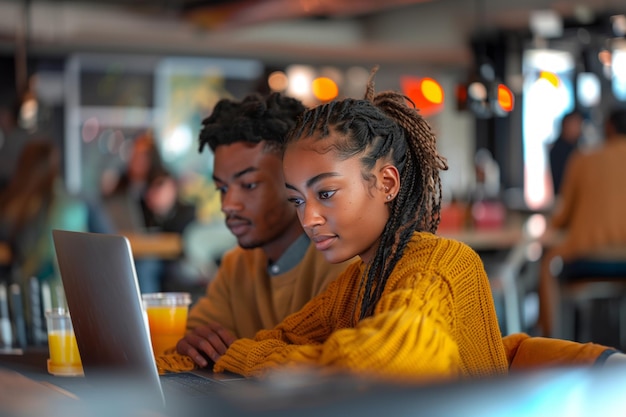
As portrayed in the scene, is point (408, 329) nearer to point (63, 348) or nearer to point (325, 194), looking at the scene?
point (325, 194)

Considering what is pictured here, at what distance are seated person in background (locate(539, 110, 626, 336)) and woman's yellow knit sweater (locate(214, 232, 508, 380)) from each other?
12.1 feet

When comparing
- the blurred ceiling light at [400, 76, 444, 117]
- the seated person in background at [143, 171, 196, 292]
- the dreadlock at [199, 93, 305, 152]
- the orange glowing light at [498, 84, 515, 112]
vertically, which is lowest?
the seated person in background at [143, 171, 196, 292]

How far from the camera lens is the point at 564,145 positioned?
7594mm

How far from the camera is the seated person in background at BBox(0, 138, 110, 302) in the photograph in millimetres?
4367

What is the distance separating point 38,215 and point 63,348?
2959 millimetres

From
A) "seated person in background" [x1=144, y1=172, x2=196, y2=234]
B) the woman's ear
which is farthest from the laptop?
"seated person in background" [x1=144, y1=172, x2=196, y2=234]

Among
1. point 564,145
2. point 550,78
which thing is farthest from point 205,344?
point 550,78

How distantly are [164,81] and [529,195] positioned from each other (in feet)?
12.5

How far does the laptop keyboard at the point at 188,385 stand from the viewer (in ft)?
4.30

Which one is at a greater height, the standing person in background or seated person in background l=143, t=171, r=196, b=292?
the standing person in background

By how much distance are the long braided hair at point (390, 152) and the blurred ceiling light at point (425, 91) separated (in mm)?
7703

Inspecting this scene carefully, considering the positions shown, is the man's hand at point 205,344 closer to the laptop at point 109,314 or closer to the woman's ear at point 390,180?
the laptop at point 109,314

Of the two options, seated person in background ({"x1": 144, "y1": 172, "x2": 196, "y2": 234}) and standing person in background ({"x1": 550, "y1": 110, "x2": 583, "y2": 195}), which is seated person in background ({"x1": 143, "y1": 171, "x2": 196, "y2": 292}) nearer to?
seated person in background ({"x1": 144, "y1": 172, "x2": 196, "y2": 234})

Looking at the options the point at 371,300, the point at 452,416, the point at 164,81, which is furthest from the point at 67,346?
the point at 164,81
